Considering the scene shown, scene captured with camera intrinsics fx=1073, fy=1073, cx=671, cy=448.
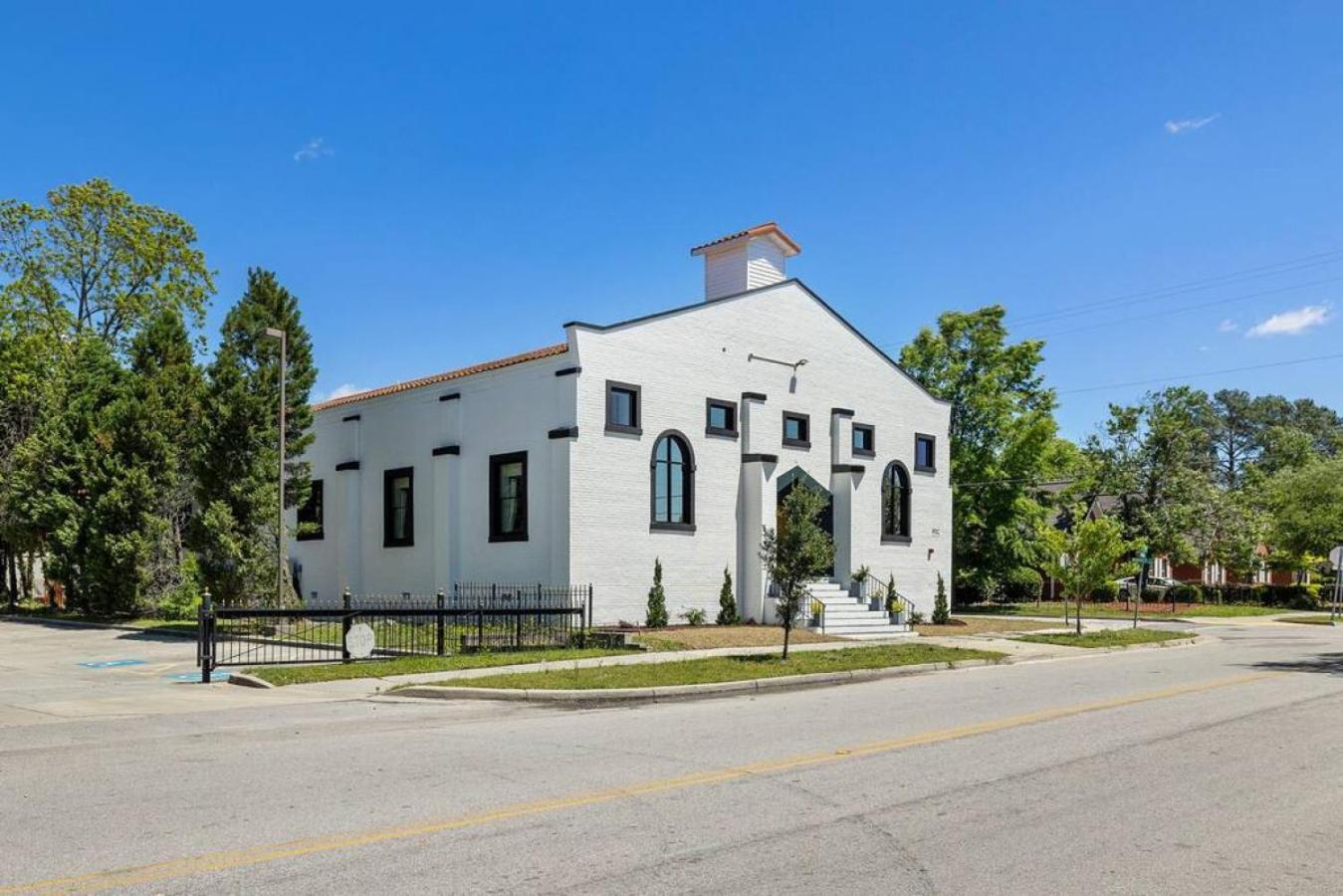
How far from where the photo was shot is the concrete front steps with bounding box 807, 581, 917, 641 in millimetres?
26891

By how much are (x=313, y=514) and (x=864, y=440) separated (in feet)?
53.3

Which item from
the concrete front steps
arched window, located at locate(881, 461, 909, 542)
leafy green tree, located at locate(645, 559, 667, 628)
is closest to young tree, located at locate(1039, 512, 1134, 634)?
arched window, located at locate(881, 461, 909, 542)

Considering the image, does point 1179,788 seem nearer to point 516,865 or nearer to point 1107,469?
point 516,865

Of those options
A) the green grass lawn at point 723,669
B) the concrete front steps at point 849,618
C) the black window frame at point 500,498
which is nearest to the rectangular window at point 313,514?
the black window frame at point 500,498

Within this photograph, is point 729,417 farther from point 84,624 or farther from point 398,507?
point 84,624

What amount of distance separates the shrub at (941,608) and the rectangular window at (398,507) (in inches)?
603

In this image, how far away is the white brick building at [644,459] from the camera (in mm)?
24312

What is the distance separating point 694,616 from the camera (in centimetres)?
2556

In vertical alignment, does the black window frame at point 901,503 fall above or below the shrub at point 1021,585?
above

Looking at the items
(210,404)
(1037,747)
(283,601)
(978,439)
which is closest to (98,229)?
(210,404)

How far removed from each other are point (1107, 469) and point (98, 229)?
50298mm

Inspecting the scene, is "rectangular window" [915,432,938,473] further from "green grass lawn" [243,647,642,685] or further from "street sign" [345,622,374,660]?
"street sign" [345,622,374,660]

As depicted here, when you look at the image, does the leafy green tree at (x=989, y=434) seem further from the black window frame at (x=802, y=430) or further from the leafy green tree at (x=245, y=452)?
the leafy green tree at (x=245, y=452)

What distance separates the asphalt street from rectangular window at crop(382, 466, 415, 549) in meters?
14.1
